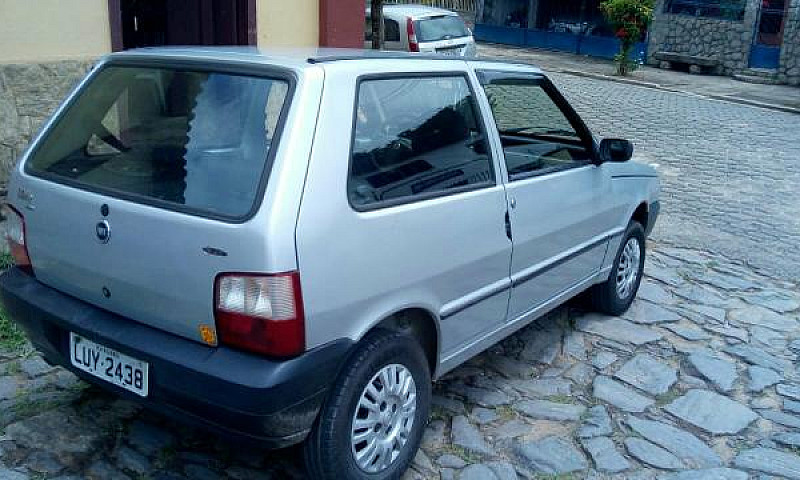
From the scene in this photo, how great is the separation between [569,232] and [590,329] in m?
1.04

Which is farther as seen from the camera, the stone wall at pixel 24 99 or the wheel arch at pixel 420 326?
the stone wall at pixel 24 99

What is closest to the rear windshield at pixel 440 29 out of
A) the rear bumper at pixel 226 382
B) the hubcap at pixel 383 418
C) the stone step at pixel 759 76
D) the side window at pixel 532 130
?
the stone step at pixel 759 76

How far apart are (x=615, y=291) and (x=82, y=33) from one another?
15.3 feet

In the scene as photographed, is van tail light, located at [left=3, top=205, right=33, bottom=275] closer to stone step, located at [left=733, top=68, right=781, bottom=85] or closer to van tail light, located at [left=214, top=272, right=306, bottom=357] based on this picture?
van tail light, located at [left=214, top=272, right=306, bottom=357]

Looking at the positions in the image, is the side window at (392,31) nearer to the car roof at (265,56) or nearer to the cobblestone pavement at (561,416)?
the cobblestone pavement at (561,416)

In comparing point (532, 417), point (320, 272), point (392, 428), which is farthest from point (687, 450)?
point (320, 272)

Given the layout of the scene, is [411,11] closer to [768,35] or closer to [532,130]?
[768,35]

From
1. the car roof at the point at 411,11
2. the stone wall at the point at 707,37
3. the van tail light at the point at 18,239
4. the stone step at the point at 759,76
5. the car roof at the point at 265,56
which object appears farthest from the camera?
the stone wall at the point at 707,37

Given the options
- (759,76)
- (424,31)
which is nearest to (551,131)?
(424,31)

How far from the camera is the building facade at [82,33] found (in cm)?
601

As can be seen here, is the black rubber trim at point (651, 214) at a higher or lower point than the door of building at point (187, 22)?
lower

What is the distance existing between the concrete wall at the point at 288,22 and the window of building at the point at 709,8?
56.7 ft

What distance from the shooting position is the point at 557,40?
2797 cm

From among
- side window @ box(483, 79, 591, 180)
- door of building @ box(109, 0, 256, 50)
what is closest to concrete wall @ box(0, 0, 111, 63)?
door of building @ box(109, 0, 256, 50)
